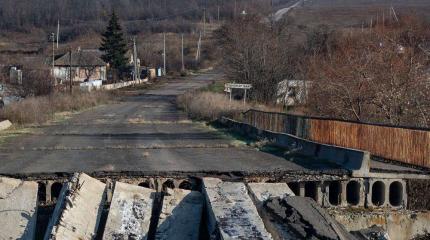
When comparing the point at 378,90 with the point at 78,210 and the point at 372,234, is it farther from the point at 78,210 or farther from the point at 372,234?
the point at 78,210

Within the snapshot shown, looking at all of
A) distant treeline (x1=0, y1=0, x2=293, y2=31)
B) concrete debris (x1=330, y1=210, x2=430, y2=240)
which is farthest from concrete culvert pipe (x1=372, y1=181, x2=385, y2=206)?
distant treeline (x1=0, y1=0, x2=293, y2=31)

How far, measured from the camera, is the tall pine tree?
84.6m

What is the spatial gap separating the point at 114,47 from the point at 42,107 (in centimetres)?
5295

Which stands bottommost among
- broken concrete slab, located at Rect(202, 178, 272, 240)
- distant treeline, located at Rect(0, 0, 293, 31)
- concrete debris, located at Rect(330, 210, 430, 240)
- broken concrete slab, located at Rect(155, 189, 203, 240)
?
concrete debris, located at Rect(330, 210, 430, 240)

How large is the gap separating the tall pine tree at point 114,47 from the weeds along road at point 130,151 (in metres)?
56.8

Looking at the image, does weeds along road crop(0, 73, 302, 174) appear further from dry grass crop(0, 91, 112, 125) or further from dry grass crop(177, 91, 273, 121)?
dry grass crop(177, 91, 273, 121)

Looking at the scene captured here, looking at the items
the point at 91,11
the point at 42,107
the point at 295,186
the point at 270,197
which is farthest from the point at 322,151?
the point at 91,11

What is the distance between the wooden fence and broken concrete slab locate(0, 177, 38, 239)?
7278mm

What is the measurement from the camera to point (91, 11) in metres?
190

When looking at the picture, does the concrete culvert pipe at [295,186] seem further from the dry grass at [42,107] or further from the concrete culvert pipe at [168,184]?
the dry grass at [42,107]

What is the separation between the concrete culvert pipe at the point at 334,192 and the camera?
11243 millimetres

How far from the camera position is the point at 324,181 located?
445 inches

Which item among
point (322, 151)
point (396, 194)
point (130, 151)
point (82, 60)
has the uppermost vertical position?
point (322, 151)

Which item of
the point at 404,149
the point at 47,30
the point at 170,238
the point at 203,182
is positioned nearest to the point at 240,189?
the point at 203,182
